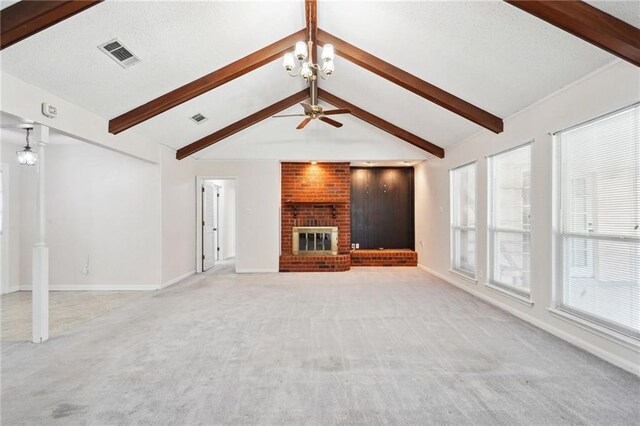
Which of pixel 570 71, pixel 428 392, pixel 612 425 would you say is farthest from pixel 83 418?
pixel 570 71

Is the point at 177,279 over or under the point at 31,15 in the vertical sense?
under

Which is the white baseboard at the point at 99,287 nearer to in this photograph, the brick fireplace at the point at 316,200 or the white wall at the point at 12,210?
the white wall at the point at 12,210

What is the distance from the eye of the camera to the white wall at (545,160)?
257cm

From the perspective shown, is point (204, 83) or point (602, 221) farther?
point (204, 83)

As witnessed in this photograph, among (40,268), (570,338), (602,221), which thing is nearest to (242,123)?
(40,268)

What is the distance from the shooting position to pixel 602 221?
2.81 m

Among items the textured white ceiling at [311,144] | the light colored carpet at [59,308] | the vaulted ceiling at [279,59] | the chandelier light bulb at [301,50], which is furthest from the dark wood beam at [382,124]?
the light colored carpet at [59,308]

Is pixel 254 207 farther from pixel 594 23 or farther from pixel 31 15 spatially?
pixel 594 23

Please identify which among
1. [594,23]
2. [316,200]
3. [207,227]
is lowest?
[207,227]

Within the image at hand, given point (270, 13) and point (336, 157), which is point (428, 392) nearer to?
point (270, 13)

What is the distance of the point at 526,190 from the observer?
12.7ft

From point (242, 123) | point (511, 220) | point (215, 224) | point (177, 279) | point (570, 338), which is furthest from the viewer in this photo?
point (215, 224)

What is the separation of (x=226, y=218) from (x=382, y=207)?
459 centimetres

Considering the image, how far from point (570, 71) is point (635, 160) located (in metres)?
1.00
